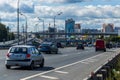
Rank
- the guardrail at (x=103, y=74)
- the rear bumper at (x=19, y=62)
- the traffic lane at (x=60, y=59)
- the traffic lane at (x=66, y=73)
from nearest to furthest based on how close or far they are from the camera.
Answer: the guardrail at (x=103, y=74) → the traffic lane at (x=66, y=73) → the rear bumper at (x=19, y=62) → the traffic lane at (x=60, y=59)

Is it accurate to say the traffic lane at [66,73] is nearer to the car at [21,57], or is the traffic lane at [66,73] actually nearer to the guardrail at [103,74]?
the car at [21,57]

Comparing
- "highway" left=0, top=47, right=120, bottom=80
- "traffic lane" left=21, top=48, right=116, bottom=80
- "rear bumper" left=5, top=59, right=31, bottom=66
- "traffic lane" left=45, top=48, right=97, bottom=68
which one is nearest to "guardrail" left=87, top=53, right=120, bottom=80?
"traffic lane" left=21, top=48, right=116, bottom=80

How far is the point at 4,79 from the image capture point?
18375 mm

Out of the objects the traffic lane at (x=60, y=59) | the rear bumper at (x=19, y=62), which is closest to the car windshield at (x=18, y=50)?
the rear bumper at (x=19, y=62)

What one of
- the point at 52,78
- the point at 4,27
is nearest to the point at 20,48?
the point at 52,78

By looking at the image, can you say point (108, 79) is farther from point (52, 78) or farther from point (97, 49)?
point (97, 49)

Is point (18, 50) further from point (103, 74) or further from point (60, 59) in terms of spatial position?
point (60, 59)

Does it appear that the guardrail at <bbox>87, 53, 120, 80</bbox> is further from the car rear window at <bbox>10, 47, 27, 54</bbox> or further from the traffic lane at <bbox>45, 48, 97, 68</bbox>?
the traffic lane at <bbox>45, 48, 97, 68</bbox>

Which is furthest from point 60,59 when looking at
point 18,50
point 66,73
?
point 66,73

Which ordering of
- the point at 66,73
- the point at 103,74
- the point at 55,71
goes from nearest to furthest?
the point at 103,74, the point at 66,73, the point at 55,71

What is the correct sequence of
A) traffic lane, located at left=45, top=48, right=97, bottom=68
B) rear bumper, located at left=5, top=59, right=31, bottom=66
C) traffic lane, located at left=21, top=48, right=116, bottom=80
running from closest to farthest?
1. traffic lane, located at left=21, top=48, right=116, bottom=80
2. rear bumper, located at left=5, top=59, right=31, bottom=66
3. traffic lane, located at left=45, top=48, right=97, bottom=68

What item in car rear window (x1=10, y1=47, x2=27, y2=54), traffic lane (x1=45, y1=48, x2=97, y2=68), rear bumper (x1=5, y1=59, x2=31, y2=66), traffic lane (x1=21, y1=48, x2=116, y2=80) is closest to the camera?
traffic lane (x1=21, y1=48, x2=116, y2=80)

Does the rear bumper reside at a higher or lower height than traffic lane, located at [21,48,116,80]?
higher

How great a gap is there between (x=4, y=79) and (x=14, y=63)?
6654mm
